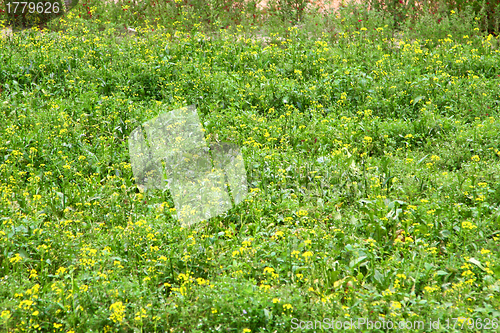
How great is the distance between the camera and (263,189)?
16.6 feet

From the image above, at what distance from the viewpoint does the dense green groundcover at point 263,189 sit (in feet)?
11.3

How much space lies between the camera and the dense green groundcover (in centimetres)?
346

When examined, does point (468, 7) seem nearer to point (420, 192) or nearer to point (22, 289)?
point (420, 192)

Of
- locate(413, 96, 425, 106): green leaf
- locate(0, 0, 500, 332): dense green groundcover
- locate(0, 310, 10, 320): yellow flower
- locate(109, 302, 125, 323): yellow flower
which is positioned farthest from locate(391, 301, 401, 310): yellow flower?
locate(413, 96, 425, 106): green leaf

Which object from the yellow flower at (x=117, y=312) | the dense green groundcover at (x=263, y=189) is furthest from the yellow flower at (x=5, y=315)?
the yellow flower at (x=117, y=312)

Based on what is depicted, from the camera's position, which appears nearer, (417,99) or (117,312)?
(117,312)

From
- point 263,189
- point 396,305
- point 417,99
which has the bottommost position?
point 396,305

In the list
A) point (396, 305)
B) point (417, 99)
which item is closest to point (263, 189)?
point (396, 305)

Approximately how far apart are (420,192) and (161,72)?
4.52 meters

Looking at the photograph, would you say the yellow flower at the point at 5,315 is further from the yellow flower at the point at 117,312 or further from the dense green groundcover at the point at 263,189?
the yellow flower at the point at 117,312

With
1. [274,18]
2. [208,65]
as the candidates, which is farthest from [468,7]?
[208,65]

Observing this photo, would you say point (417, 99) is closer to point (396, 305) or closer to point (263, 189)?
point (263, 189)

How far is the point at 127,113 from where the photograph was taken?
6.36 metres

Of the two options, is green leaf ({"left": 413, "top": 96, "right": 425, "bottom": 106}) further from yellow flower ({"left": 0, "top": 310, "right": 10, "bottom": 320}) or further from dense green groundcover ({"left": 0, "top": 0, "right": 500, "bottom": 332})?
yellow flower ({"left": 0, "top": 310, "right": 10, "bottom": 320})
